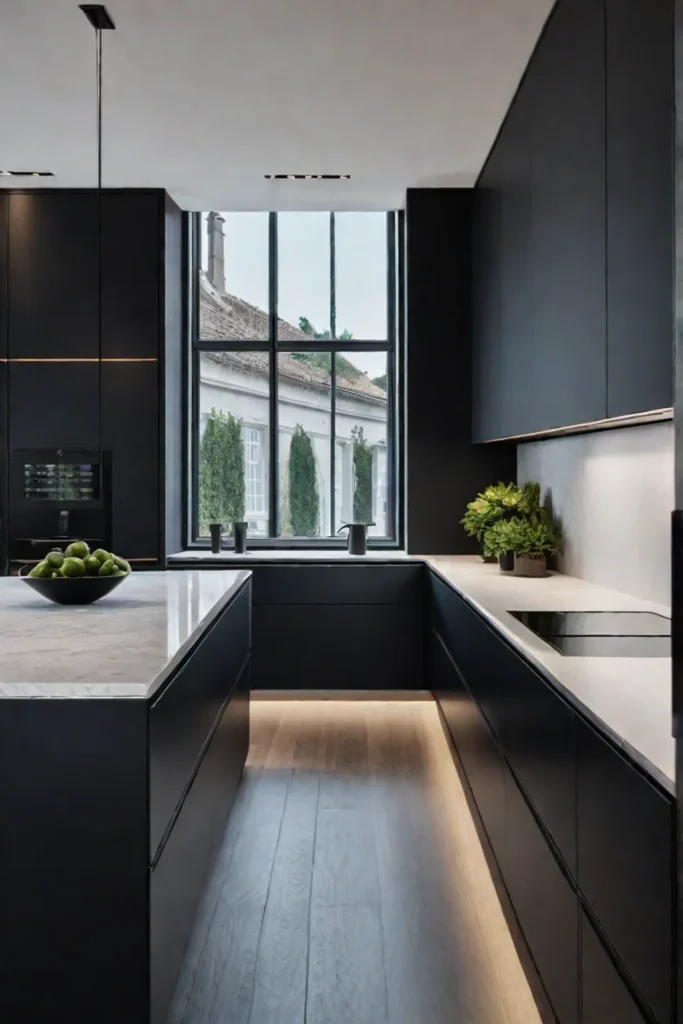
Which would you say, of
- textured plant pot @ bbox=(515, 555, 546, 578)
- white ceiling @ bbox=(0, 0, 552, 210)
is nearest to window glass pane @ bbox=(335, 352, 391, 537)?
white ceiling @ bbox=(0, 0, 552, 210)

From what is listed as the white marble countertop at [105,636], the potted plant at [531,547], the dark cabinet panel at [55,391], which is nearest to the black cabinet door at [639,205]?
the white marble countertop at [105,636]

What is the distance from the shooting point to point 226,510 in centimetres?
528

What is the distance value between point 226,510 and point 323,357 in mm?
1117

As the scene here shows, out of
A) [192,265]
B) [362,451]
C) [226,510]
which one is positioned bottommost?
[226,510]

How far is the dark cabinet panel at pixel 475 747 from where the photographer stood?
2439mm

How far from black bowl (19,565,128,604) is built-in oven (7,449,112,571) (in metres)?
2.17

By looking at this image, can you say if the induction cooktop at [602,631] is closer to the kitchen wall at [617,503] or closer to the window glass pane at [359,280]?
the kitchen wall at [617,503]

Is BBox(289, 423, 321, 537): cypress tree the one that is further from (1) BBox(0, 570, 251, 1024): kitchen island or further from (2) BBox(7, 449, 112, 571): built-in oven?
(1) BBox(0, 570, 251, 1024): kitchen island

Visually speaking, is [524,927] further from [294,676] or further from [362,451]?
[362,451]

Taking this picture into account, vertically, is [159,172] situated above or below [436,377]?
above

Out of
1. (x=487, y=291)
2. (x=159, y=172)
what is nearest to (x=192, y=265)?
(x=159, y=172)

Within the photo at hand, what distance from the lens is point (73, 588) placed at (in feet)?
8.25

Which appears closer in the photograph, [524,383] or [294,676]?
[524,383]

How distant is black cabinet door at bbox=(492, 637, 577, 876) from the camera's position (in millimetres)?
1622
